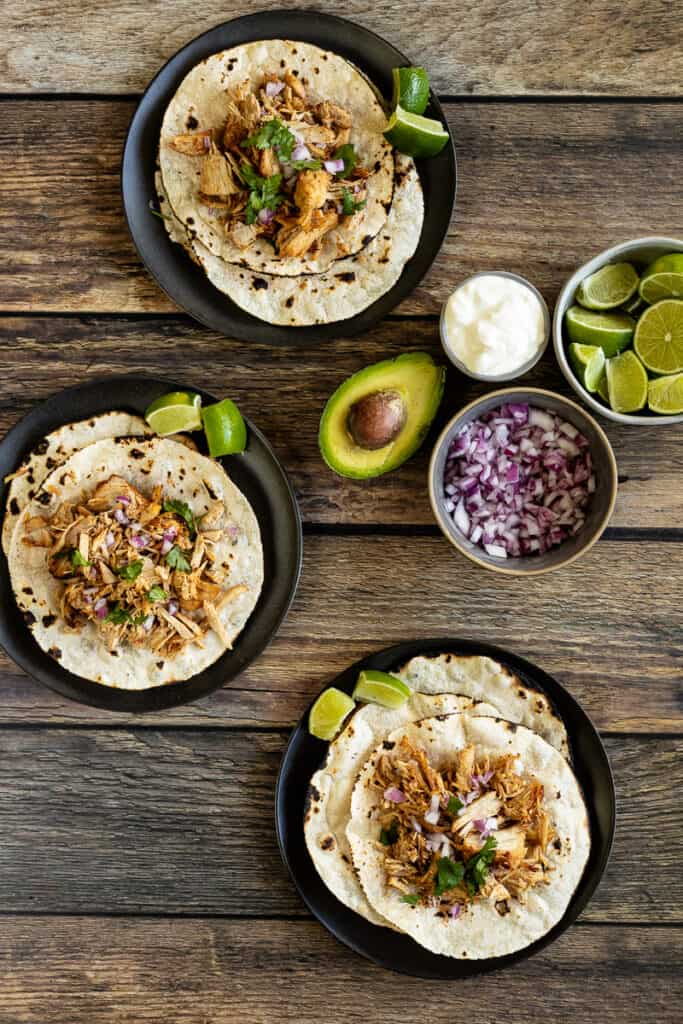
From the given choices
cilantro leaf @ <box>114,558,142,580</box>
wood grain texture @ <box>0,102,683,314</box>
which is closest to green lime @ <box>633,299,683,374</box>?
wood grain texture @ <box>0,102,683,314</box>

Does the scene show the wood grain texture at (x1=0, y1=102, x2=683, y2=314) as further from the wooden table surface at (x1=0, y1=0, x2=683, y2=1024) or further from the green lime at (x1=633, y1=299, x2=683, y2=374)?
the green lime at (x1=633, y1=299, x2=683, y2=374)

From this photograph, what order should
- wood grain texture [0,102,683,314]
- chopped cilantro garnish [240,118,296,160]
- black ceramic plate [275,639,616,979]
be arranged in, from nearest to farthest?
chopped cilantro garnish [240,118,296,160], black ceramic plate [275,639,616,979], wood grain texture [0,102,683,314]

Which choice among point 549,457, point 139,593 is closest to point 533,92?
point 549,457

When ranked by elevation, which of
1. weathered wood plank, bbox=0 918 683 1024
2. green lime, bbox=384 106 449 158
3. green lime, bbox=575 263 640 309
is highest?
green lime, bbox=384 106 449 158

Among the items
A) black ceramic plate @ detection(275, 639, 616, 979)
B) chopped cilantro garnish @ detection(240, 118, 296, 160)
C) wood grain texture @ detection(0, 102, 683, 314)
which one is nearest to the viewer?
chopped cilantro garnish @ detection(240, 118, 296, 160)

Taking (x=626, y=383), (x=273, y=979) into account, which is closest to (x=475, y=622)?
(x=626, y=383)
